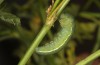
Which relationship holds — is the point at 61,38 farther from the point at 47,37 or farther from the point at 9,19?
the point at 47,37

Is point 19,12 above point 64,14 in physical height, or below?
below

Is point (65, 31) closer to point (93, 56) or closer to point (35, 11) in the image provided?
point (93, 56)

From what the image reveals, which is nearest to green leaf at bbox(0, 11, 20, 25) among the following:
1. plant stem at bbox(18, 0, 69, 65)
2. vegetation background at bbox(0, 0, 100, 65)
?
plant stem at bbox(18, 0, 69, 65)

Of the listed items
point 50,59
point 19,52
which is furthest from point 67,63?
point 19,52

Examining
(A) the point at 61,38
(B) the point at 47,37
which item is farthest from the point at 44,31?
(B) the point at 47,37

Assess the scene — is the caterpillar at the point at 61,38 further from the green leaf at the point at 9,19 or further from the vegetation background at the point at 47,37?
the vegetation background at the point at 47,37

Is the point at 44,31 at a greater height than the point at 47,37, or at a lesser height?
greater

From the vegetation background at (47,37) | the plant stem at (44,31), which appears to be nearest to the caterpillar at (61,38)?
the plant stem at (44,31)

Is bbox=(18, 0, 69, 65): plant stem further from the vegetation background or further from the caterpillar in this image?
the vegetation background
